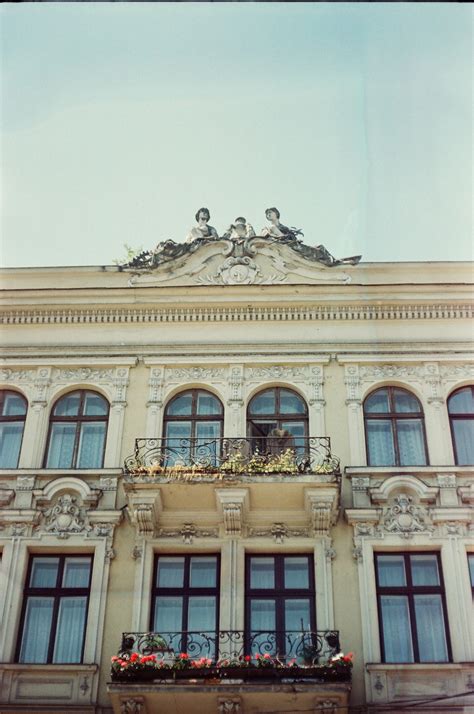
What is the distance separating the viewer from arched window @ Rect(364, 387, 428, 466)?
14.4 m

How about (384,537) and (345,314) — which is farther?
(345,314)

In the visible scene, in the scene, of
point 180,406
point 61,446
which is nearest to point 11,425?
point 61,446

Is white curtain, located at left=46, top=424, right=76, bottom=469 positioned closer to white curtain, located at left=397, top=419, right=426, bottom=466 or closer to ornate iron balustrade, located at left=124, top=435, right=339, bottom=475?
ornate iron balustrade, located at left=124, top=435, right=339, bottom=475

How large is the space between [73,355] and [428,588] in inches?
273

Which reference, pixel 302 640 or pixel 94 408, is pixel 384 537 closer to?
pixel 302 640

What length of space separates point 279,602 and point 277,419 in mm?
3102

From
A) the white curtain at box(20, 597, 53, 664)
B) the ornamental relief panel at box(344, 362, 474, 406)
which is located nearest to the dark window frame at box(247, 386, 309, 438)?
the ornamental relief panel at box(344, 362, 474, 406)

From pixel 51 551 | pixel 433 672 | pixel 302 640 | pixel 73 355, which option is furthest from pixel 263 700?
pixel 73 355

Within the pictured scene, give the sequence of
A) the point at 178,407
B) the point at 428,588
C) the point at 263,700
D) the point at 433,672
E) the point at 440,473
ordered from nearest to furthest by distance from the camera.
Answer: the point at 263,700, the point at 433,672, the point at 428,588, the point at 440,473, the point at 178,407

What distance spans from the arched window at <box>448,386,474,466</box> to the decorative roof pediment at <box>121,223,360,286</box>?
9.31 ft

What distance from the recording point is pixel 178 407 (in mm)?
15102

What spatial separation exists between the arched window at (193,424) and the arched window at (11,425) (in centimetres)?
241

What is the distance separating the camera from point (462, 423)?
48.4 ft

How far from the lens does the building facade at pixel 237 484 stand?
12055 millimetres
